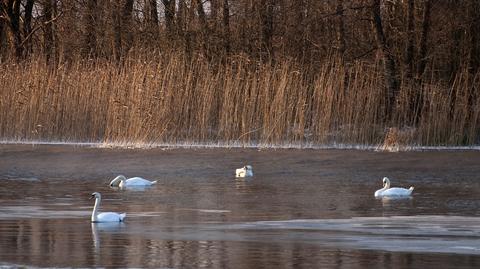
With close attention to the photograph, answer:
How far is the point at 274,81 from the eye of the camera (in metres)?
24.0

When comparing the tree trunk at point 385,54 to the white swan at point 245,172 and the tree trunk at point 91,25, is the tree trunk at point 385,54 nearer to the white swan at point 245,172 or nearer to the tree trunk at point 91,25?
the white swan at point 245,172

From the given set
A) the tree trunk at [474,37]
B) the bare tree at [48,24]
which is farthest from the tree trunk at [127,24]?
the tree trunk at [474,37]

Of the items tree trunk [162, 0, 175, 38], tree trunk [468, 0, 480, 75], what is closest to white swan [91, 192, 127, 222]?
tree trunk [468, 0, 480, 75]

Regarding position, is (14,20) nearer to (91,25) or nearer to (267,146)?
(91,25)

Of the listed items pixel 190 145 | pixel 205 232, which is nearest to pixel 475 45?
pixel 190 145

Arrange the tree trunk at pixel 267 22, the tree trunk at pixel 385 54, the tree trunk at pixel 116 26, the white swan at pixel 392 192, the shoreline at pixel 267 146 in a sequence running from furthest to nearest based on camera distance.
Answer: the tree trunk at pixel 116 26 → the tree trunk at pixel 267 22 → the tree trunk at pixel 385 54 → the shoreline at pixel 267 146 → the white swan at pixel 392 192

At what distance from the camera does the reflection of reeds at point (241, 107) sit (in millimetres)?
23594

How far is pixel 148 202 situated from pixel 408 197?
11.9 ft

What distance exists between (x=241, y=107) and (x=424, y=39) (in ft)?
18.8

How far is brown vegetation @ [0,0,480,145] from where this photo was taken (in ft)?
77.7

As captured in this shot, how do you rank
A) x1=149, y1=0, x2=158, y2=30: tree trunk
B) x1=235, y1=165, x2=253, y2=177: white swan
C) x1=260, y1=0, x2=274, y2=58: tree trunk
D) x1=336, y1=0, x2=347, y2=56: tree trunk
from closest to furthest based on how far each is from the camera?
x1=235, y1=165, x2=253, y2=177: white swan
x1=336, y1=0, x2=347, y2=56: tree trunk
x1=260, y1=0, x2=274, y2=58: tree trunk
x1=149, y1=0, x2=158, y2=30: tree trunk

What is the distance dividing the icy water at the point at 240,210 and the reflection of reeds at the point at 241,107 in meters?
1.13

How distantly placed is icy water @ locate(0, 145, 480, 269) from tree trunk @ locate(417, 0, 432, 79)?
5.35m

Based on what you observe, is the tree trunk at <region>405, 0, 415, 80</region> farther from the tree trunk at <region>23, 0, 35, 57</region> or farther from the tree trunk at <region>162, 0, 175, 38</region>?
the tree trunk at <region>23, 0, 35, 57</region>
